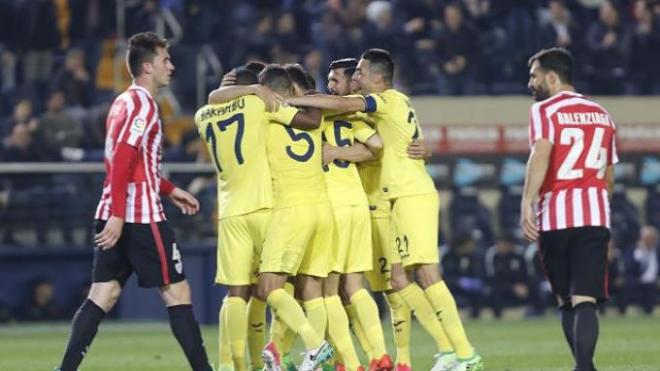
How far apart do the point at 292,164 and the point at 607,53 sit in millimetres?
Answer: 12969

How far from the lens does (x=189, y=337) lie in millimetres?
9391

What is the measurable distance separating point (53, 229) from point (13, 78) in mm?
2713

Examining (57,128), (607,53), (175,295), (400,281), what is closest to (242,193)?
(175,295)

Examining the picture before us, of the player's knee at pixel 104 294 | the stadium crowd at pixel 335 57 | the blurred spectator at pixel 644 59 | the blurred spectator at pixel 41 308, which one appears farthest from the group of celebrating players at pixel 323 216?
the blurred spectator at pixel 644 59

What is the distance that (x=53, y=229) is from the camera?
18719 mm

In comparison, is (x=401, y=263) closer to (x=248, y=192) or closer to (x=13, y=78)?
(x=248, y=192)

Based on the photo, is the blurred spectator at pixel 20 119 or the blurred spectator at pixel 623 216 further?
the blurred spectator at pixel 623 216

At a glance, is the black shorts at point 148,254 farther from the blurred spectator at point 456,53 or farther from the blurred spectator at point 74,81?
the blurred spectator at point 456,53

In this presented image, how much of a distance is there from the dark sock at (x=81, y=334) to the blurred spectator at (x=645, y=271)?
12.1 metres

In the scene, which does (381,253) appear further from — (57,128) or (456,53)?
(456,53)

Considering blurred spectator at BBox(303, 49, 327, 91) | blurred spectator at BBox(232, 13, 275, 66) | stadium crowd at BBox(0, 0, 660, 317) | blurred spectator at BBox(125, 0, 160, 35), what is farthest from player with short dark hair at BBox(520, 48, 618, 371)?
blurred spectator at BBox(125, 0, 160, 35)

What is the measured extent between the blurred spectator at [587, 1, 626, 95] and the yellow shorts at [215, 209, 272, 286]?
41.8ft

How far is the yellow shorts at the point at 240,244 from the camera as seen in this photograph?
10102 mm

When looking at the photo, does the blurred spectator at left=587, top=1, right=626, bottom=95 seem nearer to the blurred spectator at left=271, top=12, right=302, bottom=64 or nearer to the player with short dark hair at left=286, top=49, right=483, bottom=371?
the blurred spectator at left=271, top=12, right=302, bottom=64
